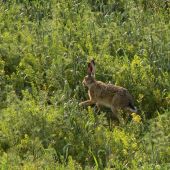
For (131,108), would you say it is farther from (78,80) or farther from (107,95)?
(78,80)

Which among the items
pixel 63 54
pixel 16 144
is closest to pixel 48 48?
pixel 63 54

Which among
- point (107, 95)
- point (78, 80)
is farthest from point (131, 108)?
point (78, 80)

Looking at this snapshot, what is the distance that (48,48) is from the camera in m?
7.50

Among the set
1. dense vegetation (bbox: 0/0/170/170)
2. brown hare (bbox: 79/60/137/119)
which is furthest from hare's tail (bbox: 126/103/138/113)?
dense vegetation (bbox: 0/0/170/170)

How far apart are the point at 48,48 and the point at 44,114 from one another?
221cm

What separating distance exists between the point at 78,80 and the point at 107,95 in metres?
0.71

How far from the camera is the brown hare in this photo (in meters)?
6.32

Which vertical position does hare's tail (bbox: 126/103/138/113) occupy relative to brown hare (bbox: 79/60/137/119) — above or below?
below

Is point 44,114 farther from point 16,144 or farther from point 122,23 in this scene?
point 122,23

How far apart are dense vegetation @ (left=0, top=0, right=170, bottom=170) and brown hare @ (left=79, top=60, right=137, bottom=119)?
193 millimetres

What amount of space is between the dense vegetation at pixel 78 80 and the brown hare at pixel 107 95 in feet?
0.63

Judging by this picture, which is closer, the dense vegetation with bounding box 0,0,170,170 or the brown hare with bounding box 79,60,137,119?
the dense vegetation with bounding box 0,0,170,170

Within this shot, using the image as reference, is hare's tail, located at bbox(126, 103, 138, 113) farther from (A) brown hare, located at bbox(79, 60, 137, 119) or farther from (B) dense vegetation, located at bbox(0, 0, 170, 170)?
(B) dense vegetation, located at bbox(0, 0, 170, 170)

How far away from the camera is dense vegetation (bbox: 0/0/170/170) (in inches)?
207
